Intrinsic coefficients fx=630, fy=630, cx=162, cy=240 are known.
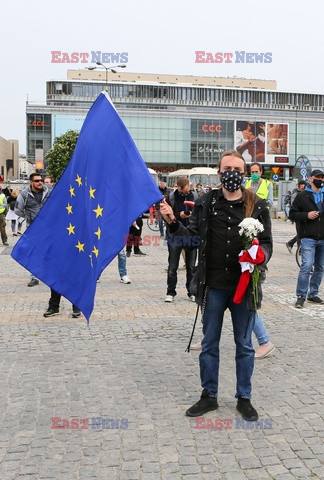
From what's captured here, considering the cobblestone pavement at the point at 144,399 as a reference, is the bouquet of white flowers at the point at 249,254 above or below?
above

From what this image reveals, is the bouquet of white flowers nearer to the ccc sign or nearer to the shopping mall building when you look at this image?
the shopping mall building

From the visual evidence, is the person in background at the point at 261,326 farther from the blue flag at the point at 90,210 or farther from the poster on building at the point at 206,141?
the poster on building at the point at 206,141

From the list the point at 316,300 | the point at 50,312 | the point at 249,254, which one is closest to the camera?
the point at 249,254

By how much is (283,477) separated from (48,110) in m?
109

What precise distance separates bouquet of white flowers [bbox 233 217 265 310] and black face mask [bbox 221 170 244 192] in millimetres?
256

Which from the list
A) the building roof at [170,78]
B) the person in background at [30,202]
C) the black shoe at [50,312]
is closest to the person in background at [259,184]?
the person in background at [30,202]

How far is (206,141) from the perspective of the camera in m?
112

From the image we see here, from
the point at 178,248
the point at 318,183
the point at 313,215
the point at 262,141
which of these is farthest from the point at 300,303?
the point at 262,141

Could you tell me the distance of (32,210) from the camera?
10930 millimetres

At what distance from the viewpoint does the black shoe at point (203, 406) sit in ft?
15.1

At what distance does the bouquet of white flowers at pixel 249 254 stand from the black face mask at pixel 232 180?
10.1 inches

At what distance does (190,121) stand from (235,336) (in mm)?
108723

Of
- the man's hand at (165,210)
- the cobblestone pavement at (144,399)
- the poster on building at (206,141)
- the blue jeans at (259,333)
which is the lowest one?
the cobblestone pavement at (144,399)

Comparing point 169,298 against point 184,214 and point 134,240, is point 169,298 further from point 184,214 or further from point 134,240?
point 134,240
